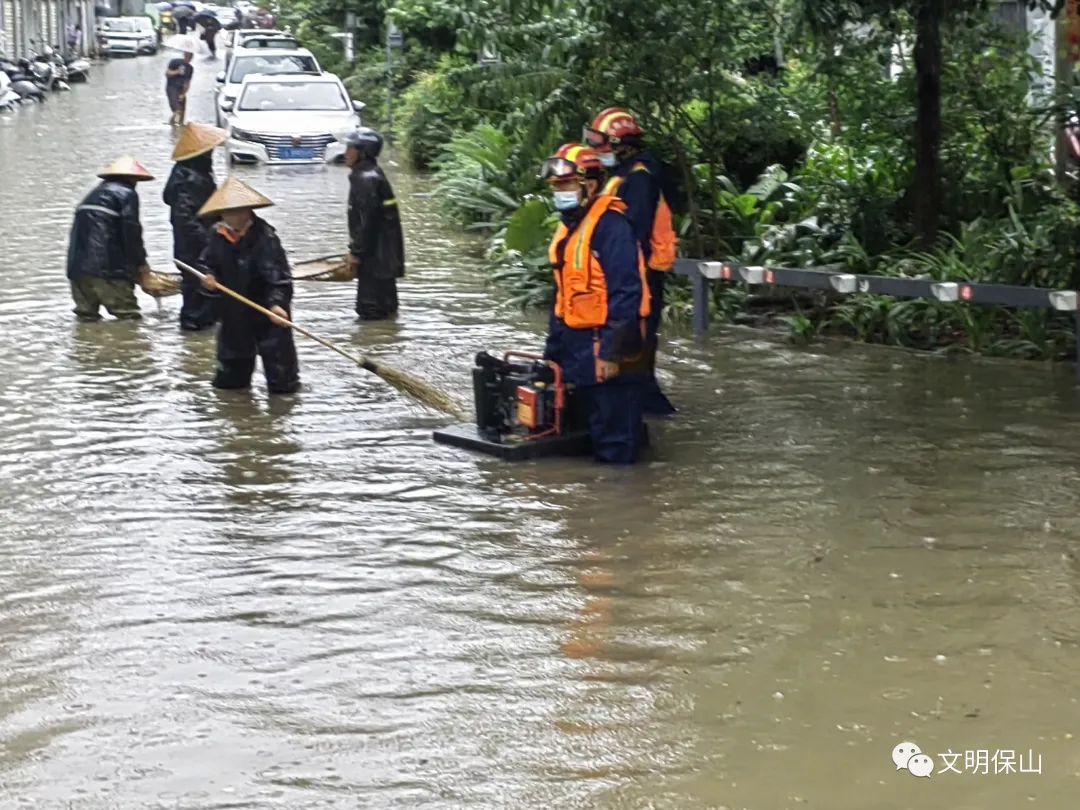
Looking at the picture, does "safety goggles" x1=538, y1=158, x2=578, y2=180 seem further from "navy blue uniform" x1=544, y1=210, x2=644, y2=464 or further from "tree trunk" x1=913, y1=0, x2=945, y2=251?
"tree trunk" x1=913, y1=0, x2=945, y2=251

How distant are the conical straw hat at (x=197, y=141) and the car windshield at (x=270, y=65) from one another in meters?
20.2

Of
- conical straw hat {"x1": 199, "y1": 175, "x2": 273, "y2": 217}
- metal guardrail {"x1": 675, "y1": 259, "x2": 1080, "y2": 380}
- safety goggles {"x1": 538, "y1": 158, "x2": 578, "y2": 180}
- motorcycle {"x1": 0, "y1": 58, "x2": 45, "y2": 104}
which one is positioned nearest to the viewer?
safety goggles {"x1": 538, "y1": 158, "x2": 578, "y2": 180}

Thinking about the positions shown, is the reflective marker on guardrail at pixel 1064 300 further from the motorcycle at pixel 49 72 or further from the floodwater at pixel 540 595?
the motorcycle at pixel 49 72

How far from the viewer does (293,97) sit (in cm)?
2767

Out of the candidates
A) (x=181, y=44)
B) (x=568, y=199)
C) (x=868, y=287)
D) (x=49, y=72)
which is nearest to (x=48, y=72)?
(x=49, y=72)

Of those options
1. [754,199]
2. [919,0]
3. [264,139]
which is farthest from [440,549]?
[264,139]

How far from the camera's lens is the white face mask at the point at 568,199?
9055 mm

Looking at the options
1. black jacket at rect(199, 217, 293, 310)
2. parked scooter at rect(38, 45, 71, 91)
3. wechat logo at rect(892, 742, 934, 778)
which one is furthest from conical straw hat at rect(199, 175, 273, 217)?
parked scooter at rect(38, 45, 71, 91)

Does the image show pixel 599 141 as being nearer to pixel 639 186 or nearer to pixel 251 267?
pixel 639 186

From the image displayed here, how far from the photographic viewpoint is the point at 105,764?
5566mm

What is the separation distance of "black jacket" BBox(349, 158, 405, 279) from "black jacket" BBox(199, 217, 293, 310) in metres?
2.54

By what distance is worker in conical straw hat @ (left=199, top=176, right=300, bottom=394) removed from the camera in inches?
433

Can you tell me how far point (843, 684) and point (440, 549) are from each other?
7.57 feet

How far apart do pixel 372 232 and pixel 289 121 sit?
13498 mm
